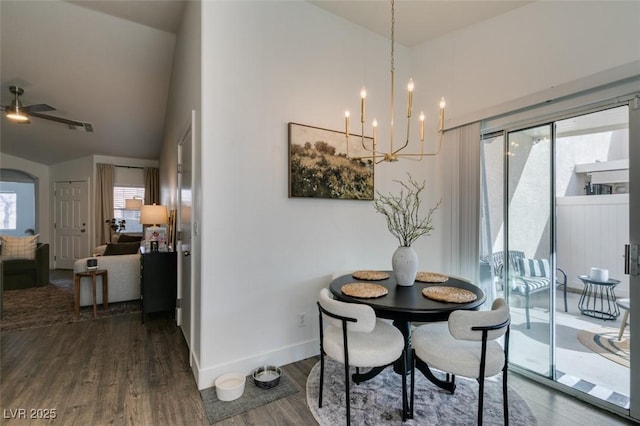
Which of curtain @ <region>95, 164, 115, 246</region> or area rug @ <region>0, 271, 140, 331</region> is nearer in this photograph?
area rug @ <region>0, 271, 140, 331</region>

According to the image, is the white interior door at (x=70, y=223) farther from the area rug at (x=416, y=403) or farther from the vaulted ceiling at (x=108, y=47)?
the area rug at (x=416, y=403)

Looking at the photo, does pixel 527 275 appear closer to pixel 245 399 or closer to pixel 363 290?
pixel 363 290

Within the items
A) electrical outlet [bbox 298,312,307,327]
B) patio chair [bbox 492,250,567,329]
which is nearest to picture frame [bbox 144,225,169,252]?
electrical outlet [bbox 298,312,307,327]

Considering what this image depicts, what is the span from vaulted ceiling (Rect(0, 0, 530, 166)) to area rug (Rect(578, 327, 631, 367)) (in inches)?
108

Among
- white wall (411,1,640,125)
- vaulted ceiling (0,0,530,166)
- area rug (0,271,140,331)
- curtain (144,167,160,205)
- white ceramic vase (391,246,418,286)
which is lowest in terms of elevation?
area rug (0,271,140,331)

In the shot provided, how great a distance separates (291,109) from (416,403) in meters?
2.50

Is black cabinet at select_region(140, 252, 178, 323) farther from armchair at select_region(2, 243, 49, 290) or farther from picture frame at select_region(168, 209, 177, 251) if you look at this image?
armchair at select_region(2, 243, 49, 290)

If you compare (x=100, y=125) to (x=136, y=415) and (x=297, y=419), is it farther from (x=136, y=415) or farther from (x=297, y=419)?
(x=297, y=419)

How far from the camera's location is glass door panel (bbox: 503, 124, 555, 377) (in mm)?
2445

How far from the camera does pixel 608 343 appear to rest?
216 cm

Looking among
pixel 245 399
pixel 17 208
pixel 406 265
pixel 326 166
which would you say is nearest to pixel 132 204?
pixel 17 208

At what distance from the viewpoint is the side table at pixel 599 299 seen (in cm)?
212

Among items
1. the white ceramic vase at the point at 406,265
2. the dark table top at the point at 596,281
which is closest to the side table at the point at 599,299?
the dark table top at the point at 596,281

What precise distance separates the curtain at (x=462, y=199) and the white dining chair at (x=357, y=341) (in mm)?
1385
